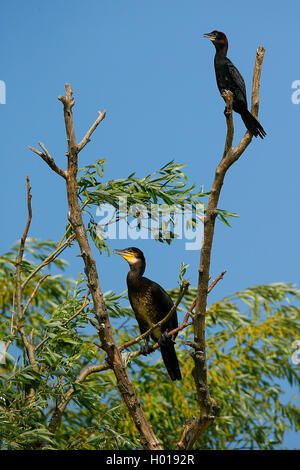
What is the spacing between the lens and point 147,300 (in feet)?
13.0

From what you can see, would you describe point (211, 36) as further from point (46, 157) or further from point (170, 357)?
point (170, 357)

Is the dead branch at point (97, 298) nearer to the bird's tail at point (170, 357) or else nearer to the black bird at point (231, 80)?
the bird's tail at point (170, 357)

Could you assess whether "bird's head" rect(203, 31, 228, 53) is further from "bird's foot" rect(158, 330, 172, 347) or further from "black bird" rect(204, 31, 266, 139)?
"bird's foot" rect(158, 330, 172, 347)

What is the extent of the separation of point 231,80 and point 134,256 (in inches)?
44.3

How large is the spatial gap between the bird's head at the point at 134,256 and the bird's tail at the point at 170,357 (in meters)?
0.53

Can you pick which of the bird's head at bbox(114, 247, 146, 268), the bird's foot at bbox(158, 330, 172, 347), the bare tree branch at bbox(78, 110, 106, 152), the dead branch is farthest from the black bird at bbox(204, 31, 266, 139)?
the bird's foot at bbox(158, 330, 172, 347)

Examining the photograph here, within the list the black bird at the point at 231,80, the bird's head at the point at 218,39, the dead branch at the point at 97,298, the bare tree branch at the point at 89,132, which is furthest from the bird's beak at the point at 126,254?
the bird's head at the point at 218,39

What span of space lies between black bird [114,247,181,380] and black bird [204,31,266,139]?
39.9 inches

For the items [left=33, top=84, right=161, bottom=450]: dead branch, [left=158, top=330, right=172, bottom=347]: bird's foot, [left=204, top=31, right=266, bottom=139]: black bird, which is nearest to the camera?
[left=33, top=84, right=161, bottom=450]: dead branch

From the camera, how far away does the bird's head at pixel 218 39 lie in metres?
4.03

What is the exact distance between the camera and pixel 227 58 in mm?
4004

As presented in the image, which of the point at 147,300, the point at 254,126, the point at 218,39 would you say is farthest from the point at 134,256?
the point at 218,39

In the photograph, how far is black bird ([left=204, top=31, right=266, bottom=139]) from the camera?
3.49 meters
